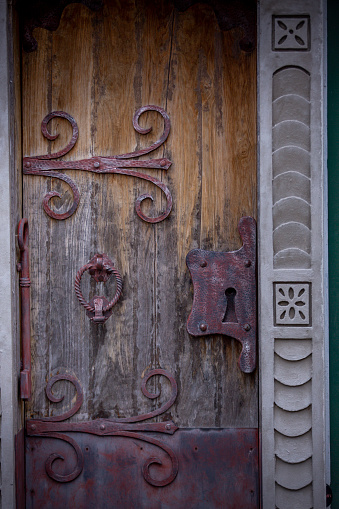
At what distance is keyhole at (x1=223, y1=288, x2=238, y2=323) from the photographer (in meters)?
1.69

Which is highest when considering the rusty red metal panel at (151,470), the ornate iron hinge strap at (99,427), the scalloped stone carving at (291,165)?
the scalloped stone carving at (291,165)

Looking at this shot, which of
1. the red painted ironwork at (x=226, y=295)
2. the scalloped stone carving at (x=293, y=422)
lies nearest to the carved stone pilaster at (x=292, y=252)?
the scalloped stone carving at (x=293, y=422)

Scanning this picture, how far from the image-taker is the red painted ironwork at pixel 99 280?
1666 mm

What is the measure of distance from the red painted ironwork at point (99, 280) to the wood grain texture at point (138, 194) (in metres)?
0.03

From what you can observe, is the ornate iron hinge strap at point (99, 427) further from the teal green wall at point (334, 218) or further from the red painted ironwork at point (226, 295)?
the teal green wall at point (334, 218)

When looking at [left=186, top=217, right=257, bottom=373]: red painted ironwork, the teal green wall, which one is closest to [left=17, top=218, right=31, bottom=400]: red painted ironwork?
[left=186, top=217, right=257, bottom=373]: red painted ironwork

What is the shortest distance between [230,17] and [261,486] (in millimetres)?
1739

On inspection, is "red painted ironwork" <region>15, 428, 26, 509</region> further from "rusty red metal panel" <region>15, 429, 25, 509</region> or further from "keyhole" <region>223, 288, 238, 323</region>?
"keyhole" <region>223, 288, 238, 323</region>

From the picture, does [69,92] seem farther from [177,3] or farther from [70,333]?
[70,333]

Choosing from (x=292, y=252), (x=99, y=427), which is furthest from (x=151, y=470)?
(x=292, y=252)

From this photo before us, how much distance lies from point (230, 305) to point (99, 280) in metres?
0.51

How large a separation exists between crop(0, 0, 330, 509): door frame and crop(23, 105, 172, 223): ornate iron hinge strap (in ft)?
0.57

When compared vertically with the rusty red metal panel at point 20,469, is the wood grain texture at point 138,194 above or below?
above

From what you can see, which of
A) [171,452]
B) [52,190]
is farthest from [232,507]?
[52,190]
